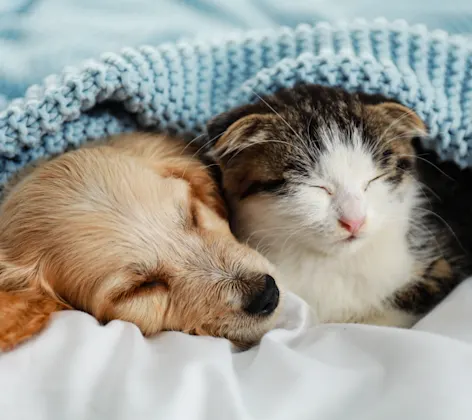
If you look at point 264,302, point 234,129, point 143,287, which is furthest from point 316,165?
point 143,287

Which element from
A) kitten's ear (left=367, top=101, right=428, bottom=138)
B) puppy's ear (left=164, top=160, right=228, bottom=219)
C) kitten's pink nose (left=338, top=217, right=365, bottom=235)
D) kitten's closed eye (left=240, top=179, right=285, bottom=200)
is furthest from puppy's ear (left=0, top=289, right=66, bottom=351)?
kitten's ear (left=367, top=101, right=428, bottom=138)

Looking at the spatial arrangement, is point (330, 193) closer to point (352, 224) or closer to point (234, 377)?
point (352, 224)

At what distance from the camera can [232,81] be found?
4.71 ft

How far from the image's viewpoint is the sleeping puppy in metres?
1.09

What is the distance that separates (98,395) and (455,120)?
0.94 m

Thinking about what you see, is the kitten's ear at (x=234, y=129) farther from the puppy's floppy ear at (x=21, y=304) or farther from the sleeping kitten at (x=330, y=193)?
the puppy's floppy ear at (x=21, y=304)

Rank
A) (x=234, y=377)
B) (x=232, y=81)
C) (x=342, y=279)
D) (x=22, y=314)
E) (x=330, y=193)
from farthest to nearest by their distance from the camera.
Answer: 1. (x=232, y=81)
2. (x=342, y=279)
3. (x=330, y=193)
4. (x=22, y=314)
5. (x=234, y=377)

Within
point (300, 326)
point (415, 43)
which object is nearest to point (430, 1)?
point (415, 43)

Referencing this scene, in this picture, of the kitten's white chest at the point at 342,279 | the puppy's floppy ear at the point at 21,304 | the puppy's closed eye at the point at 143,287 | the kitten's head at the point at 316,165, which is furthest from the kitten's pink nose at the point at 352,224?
the puppy's floppy ear at the point at 21,304

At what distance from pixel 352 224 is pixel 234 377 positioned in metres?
0.40

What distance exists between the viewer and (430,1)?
1.73 metres

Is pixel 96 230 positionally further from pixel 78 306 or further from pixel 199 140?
pixel 199 140

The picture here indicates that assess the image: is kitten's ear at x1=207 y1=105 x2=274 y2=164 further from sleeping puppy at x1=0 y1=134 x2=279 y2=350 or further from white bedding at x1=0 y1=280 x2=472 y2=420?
white bedding at x1=0 y1=280 x2=472 y2=420

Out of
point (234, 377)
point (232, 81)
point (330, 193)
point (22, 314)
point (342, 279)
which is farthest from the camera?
point (232, 81)
